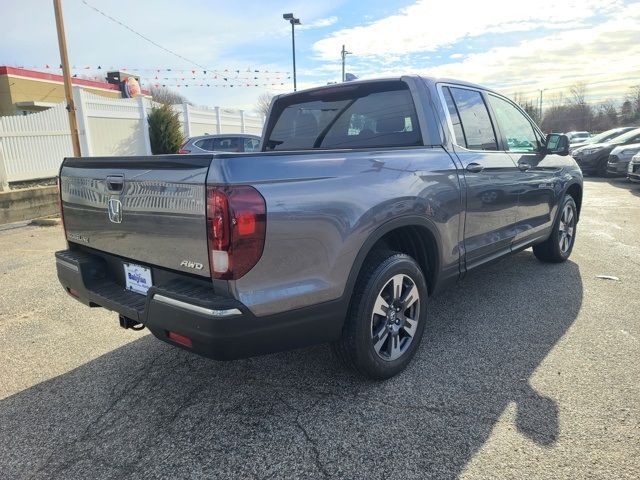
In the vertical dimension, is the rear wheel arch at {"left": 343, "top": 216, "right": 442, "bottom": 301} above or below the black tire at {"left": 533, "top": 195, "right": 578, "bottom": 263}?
above

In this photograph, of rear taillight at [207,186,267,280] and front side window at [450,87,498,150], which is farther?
front side window at [450,87,498,150]

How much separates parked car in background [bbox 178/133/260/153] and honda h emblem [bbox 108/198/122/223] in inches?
397

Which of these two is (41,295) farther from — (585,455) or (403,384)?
(585,455)

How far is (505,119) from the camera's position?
4527 millimetres

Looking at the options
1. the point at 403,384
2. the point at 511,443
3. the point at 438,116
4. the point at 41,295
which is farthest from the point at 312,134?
the point at 41,295

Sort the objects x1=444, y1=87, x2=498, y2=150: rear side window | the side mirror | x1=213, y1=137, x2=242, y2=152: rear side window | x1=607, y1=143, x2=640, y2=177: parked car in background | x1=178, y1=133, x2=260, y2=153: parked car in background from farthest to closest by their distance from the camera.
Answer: x1=607, y1=143, x2=640, y2=177: parked car in background, x1=213, y1=137, x2=242, y2=152: rear side window, x1=178, y1=133, x2=260, y2=153: parked car in background, the side mirror, x1=444, y1=87, x2=498, y2=150: rear side window

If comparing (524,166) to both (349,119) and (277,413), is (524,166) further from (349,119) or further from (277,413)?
(277,413)

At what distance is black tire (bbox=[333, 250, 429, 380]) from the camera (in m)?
2.75

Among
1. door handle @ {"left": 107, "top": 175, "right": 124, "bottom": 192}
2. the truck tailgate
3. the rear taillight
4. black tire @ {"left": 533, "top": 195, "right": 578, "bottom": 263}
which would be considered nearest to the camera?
the rear taillight

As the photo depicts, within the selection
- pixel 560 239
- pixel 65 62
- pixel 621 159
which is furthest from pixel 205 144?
pixel 621 159

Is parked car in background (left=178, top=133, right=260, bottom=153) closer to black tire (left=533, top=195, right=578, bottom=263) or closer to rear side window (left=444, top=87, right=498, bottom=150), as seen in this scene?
black tire (left=533, top=195, right=578, bottom=263)

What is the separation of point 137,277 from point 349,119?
80.7 inches

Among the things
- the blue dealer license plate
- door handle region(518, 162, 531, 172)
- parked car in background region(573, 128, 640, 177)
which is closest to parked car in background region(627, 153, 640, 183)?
parked car in background region(573, 128, 640, 177)

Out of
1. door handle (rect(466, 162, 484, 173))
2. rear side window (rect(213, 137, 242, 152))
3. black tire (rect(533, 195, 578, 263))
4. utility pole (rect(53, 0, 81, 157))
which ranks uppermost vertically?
utility pole (rect(53, 0, 81, 157))
